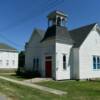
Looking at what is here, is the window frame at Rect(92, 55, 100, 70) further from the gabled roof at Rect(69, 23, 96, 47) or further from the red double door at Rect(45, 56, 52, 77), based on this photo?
the red double door at Rect(45, 56, 52, 77)

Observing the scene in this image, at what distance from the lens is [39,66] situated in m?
28.6

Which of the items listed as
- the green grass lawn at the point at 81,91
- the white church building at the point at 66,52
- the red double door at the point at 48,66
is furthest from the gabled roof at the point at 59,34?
the green grass lawn at the point at 81,91

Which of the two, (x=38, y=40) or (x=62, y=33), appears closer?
(x=62, y=33)

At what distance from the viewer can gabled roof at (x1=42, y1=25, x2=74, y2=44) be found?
25.3 m

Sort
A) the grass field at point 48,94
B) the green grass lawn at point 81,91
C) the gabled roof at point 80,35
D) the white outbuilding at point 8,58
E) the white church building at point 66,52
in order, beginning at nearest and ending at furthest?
the grass field at point 48,94 → the green grass lawn at point 81,91 → the white church building at point 66,52 → the gabled roof at point 80,35 → the white outbuilding at point 8,58

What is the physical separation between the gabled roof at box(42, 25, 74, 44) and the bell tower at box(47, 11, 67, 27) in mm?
657

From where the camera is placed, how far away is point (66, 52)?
84.3 ft

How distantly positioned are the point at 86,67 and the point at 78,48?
9.15ft

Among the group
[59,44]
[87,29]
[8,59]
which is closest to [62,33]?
[59,44]

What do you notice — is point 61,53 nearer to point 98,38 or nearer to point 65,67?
point 65,67

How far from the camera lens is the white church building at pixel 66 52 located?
25.0m

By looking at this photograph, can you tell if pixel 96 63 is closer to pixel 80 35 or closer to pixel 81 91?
pixel 80 35

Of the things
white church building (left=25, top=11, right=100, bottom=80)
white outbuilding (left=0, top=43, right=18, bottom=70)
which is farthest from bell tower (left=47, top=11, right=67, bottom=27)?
white outbuilding (left=0, top=43, right=18, bottom=70)

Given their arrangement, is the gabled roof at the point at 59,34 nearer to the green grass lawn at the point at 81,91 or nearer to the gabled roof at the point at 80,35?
the gabled roof at the point at 80,35
